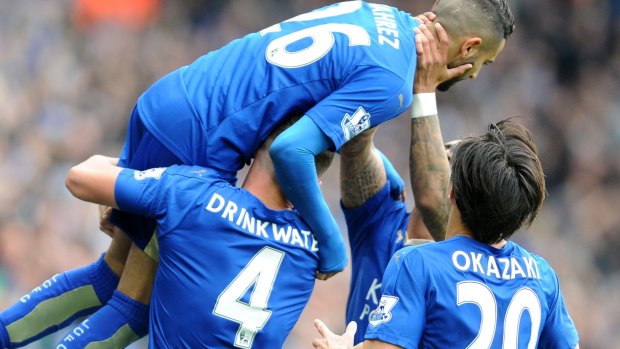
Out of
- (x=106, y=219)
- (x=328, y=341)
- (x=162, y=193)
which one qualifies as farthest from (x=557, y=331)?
(x=106, y=219)

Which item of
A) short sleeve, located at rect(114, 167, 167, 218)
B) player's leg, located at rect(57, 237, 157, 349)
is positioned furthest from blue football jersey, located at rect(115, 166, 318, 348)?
player's leg, located at rect(57, 237, 157, 349)

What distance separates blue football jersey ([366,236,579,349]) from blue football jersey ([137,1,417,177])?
2.13 feet

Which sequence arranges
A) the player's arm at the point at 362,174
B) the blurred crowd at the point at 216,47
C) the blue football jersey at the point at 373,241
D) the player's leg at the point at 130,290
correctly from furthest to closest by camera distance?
the blurred crowd at the point at 216,47, the blue football jersey at the point at 373,241, the player's arm at the point at 362,174, the player's leg at the point at 130,290

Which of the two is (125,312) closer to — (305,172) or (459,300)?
(305,172)

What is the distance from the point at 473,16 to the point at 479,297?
135 cm

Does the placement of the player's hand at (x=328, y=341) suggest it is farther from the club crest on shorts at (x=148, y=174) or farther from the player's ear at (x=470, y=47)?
the player's ear at (x=470, y=47)

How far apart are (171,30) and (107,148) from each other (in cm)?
208

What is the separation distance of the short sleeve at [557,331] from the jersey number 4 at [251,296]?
3.28 feet

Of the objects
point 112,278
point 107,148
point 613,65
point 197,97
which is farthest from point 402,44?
point 613,65

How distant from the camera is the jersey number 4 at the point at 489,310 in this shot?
3.35 meters

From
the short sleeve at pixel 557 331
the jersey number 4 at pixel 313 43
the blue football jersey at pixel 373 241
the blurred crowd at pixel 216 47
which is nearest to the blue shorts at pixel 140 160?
the jersey number 4 at pixel 313 43

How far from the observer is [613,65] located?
11.7 metres

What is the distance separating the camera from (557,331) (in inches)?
140

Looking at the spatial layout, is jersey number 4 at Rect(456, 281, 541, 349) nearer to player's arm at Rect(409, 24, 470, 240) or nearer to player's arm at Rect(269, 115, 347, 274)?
player's arm at Rect(269, 115, 347, 274)
